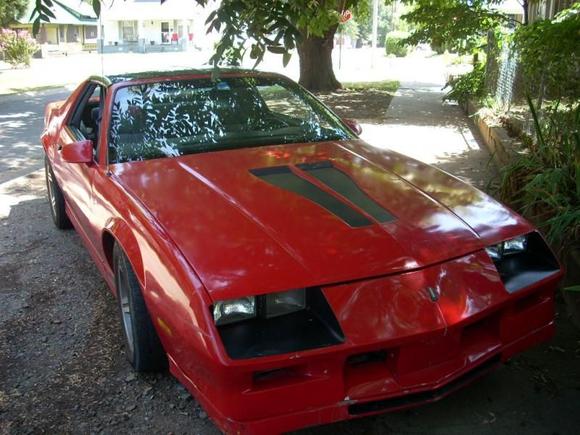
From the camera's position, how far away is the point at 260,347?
221cm

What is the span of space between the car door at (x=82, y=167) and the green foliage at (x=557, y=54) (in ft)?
13.2

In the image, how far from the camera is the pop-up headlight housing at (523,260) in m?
2.73

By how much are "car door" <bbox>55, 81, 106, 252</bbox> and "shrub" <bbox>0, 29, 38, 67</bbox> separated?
957 inches

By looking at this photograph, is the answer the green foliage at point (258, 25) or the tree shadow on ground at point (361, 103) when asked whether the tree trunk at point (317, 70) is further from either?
the green foliage at point (258, 25)

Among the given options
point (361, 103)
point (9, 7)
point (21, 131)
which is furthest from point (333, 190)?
point (361, 103)

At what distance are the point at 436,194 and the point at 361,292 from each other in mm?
1060

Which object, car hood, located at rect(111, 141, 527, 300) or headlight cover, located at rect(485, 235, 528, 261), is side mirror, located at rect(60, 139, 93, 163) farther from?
headlight cover, located at rect(485, 235, 528, 261)

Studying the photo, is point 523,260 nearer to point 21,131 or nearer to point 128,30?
point 21,131

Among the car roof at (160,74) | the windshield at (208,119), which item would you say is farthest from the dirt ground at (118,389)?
the car roof at (160,74)

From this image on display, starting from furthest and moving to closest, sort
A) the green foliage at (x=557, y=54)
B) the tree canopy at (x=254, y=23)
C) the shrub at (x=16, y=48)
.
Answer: the shrub at (x=16, y=48) → the green foliage at (x=557, y=54) → the tree canopy at (x=254, y=23)

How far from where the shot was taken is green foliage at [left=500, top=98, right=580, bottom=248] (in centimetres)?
395

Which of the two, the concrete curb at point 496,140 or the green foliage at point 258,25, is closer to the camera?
the green foliage at point 258,25

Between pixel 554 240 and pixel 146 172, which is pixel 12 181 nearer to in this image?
pixel 146 172

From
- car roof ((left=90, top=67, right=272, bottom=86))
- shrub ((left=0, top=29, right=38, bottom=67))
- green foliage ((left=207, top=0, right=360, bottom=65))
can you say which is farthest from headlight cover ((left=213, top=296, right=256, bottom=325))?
shrub ((left=0, top=29, right=38, bottom=67))
